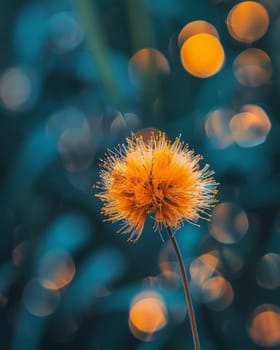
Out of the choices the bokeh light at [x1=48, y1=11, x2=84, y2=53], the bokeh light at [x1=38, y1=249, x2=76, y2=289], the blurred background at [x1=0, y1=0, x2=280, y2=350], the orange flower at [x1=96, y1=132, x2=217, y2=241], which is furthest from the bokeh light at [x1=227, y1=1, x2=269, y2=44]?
the orange flower at [x1=96, y1=132, x2=217, y2=241]

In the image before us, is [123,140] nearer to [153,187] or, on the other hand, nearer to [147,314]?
[147,314]

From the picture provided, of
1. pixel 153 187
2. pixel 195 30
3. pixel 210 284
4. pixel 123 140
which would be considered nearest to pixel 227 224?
pixel 210 284

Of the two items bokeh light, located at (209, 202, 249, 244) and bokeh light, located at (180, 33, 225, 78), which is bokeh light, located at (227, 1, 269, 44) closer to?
bokeh light, located at (180, 33, 225, 78)

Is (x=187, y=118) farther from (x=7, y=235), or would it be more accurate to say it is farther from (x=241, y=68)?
(x=7, y=235)

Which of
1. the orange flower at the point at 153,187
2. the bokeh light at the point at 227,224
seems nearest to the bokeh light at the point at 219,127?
the bokeh light at the point at 227,224

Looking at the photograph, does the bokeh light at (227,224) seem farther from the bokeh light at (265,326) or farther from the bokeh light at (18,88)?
the bokeh light at (18,88)

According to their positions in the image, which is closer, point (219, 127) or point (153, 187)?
point (153, 187)
